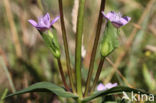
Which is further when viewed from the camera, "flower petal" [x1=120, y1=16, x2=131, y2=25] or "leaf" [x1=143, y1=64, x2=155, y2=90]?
"leaf" [x1=143, y1=64, x2=155, y2=90]

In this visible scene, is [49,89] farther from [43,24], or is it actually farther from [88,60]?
[88,60]

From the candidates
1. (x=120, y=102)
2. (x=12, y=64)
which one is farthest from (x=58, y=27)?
(x=120, y=102)

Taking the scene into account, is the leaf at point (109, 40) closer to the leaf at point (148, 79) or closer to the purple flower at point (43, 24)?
the purple flower at point (43, 24)

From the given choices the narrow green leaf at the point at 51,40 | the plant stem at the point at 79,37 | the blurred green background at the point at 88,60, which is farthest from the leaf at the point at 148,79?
the narrow green leaf at the point at 51,40

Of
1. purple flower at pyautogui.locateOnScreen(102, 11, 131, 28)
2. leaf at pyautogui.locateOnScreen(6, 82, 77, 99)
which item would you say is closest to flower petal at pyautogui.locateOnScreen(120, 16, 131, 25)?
purple flower at pyautogui.locateOnScreen(102, 11, 131, 28)

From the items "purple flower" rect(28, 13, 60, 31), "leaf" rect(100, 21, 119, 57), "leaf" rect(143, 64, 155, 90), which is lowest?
"leaf" rect(143, 64, 155, 90)

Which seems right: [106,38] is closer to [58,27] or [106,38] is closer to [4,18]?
[58,27]

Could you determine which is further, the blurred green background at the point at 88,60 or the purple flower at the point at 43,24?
the blurred green background at the point at 88,60

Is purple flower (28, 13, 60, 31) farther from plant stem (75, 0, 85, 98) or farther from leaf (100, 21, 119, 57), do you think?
leaf (100, 21, 119, 57)

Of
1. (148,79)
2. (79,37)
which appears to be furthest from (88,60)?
(79,37)

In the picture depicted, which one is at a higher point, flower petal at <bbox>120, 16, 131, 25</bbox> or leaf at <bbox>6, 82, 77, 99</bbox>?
flower petal at <bbox>120, 16, 131, 25</bbox>
